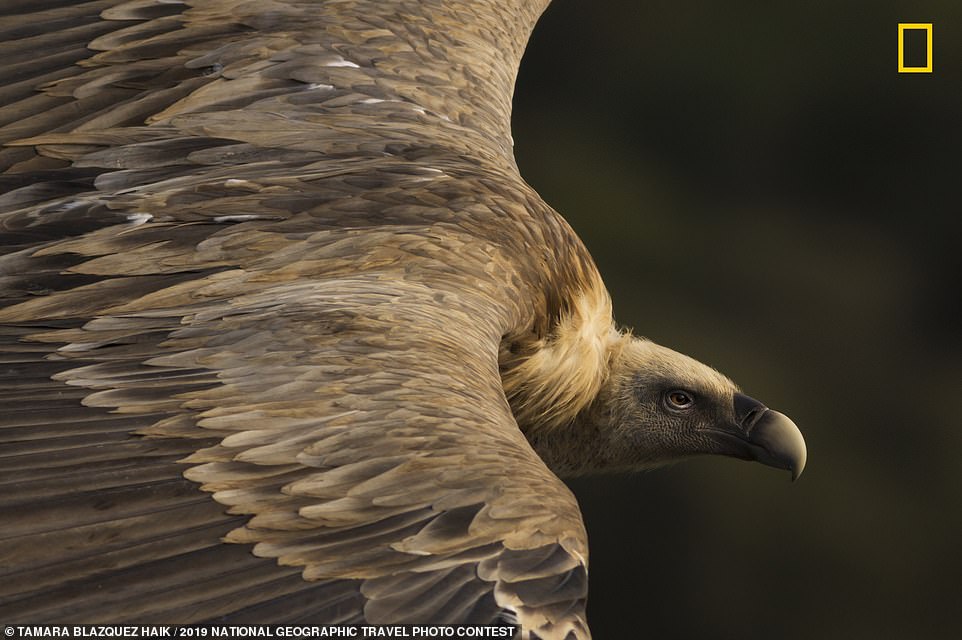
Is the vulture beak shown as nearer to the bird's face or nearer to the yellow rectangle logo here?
the bird's face

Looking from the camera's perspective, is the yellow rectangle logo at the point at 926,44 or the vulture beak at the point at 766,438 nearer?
the vulture beak at the point at 766,438

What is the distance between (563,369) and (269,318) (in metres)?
1.37

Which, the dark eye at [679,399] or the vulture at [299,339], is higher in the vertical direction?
the vulture at [299,339]

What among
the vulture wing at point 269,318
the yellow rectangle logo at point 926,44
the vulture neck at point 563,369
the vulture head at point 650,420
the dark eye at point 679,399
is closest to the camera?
the vulture wing at point 269,318

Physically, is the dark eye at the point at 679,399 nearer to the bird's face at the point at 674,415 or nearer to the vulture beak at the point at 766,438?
the bird's face at the point at 674,415

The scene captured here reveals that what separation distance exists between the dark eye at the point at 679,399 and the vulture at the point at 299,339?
0.05 feet

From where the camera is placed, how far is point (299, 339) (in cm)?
286

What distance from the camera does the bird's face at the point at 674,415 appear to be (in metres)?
4.62

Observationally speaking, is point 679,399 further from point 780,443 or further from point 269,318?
point 269,318

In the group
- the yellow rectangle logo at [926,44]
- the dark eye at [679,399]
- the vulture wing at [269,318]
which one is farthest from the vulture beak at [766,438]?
the yellow rectangle logo at [926,44]

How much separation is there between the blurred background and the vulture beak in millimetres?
5308

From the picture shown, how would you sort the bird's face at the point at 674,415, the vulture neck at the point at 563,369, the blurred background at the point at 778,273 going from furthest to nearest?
1. the blurred background at the point at 778,273
2. the bird's face at the point at 674,415
3. the vulture neck at the point at 563,369

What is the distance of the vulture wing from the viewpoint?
233 centimetres

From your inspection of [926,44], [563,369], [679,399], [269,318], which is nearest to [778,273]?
[926,44]
